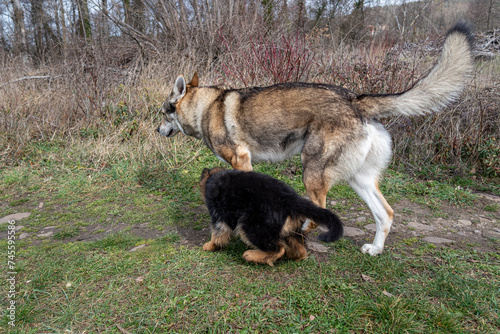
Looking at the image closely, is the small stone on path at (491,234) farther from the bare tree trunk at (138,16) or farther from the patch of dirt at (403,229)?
the bare tree trunk at (138,16)

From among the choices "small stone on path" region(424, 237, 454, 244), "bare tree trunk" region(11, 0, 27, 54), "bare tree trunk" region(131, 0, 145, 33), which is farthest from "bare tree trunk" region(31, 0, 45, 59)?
"small stone on path" region(424, 237, 454, 244)

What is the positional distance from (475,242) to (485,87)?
4.46 m

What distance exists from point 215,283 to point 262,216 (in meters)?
0.69

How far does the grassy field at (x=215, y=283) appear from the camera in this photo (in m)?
2.07

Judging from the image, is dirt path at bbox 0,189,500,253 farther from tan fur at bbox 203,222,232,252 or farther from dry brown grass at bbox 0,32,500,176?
dry brown grass at bbox 0,32,500,176

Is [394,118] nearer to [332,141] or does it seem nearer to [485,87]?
[485,87]

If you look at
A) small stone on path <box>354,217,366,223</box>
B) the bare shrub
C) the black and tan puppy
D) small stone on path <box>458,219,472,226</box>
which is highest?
the bare shrub

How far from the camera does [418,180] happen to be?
17.9ft

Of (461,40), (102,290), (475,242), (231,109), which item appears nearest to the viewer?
(102,290)

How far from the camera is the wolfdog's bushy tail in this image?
2.95 metres

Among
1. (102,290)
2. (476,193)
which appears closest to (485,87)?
(476,193)

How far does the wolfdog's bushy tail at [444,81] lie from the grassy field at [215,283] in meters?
1.53

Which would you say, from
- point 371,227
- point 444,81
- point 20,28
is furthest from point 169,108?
point 20,28

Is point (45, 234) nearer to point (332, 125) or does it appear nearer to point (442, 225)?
point (332, 125)
